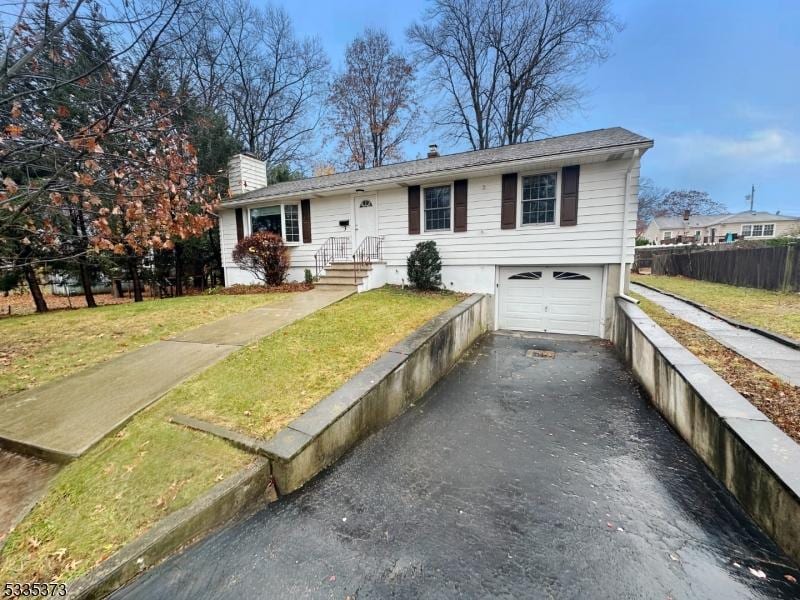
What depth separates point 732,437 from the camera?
2.68m

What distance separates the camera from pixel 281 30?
19.7 m

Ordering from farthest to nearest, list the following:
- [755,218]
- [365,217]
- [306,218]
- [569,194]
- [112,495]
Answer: [755,218] → [306,218] → [365,217] → [569,194] → [112,495]

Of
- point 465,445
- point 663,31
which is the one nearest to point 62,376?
point 465,445

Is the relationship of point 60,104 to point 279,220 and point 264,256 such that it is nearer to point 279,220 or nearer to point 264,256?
point 264,256

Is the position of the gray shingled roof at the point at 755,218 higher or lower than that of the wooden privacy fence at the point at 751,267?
higher

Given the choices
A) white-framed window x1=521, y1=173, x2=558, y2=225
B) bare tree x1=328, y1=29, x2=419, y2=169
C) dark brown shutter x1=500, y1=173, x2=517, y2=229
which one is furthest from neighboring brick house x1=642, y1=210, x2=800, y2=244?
dark brown shutter x1=500, y1=173, x2=517, y2=229

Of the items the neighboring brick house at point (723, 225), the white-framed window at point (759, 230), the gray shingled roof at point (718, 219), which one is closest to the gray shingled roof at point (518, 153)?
the neighboring brick house at point (723, 225)

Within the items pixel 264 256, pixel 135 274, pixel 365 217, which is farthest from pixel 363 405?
pixel 135 274

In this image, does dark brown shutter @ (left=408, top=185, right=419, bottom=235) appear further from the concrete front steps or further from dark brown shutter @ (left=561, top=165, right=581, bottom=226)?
dark brown shutter @ (left=561, top=165, right=581, bottom=226)

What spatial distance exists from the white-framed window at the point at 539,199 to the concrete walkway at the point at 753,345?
3572 mm

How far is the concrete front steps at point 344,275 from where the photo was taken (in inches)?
372

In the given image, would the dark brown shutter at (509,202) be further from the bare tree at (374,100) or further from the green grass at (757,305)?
the bare tree at (374,100)

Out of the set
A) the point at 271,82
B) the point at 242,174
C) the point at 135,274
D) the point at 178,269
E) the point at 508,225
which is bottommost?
the point at 135,274

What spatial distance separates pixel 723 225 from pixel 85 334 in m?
55.7
